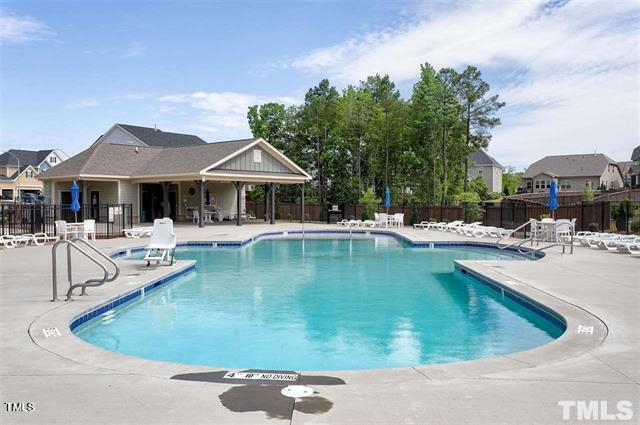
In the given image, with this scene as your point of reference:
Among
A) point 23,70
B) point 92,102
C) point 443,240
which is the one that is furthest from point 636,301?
point 92,102

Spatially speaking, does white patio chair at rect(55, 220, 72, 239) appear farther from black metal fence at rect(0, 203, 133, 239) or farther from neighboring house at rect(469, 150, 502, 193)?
neighboring house at rect(469, 150, 502, 193)

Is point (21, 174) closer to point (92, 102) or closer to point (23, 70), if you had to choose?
point (92, 102)

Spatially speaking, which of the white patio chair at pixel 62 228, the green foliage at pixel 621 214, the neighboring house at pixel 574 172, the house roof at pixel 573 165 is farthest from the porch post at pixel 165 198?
the house roof at pixel 573 165

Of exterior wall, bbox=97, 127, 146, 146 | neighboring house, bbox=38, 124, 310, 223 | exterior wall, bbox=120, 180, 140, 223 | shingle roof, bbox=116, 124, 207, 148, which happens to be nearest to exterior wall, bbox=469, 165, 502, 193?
shingle roof, bbox=116, 124, 207, 148

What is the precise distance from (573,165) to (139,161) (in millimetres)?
52016

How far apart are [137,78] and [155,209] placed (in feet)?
25.2

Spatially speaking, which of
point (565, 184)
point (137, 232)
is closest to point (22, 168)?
point (137, 232)

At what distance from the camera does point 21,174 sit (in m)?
58.0

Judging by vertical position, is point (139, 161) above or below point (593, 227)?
above

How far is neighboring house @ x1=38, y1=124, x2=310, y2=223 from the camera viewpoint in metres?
26.4

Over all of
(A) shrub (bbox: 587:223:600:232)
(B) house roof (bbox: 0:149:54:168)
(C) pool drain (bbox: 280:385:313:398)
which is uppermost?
(B) house roof (bbox: 0:149:54:168)

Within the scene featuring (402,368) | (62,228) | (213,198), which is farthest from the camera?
(213,198)

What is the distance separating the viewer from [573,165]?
61156 millimetres

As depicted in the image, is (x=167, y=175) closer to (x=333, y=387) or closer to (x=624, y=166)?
(x=333, y=387)
